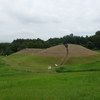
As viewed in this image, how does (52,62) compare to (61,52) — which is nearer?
(52,62)

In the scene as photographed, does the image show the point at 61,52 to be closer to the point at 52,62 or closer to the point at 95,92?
the point at 52,62

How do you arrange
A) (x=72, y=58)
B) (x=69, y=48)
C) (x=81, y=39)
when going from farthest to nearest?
1. (x=81, y=39)
2. (x=69, y=48)
3. (x=72, y=58)

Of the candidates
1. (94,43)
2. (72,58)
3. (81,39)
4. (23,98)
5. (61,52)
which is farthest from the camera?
(81,39)

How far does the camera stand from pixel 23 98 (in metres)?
7.05

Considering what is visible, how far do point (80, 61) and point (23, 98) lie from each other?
28996 millimetres

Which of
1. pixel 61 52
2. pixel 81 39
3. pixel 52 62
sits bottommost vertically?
pixel 52 62

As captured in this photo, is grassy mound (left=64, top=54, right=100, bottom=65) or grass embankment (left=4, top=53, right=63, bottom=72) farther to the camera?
grassy mound (left=64, top=54, right=100, bottom=65)

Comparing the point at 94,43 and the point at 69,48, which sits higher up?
the point at 94,43

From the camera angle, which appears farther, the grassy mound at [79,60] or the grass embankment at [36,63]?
the grassy mound at [79,60]

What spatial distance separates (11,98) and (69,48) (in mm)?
38649

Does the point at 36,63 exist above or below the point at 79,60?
below

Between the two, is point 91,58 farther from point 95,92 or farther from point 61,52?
point 95,92

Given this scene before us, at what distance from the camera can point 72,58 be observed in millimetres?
35156

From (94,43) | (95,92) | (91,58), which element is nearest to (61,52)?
(91,58)
